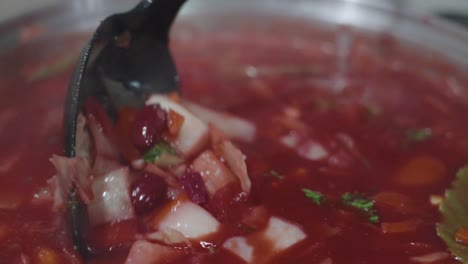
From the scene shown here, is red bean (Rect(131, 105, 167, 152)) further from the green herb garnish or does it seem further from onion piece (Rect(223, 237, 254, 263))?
the green herb garnish

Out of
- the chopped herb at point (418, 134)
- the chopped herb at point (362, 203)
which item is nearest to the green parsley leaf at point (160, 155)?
the chopped herb at point (362, 203)

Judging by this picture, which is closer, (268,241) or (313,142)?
(268,241)

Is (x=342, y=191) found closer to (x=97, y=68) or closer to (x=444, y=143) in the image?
(x=444, y=143)

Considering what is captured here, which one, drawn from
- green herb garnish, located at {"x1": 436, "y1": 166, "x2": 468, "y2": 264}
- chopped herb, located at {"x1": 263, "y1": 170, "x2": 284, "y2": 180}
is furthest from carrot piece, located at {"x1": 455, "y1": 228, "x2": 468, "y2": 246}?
chopped herb, located at {"x1": 263, "y1": 170, "x2": 284, "y2": 180}

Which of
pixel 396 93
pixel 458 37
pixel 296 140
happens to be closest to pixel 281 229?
pixel 296 140

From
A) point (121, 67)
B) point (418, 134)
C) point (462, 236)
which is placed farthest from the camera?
point (418, 134)

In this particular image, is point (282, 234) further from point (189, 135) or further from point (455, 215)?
point (455, 215)

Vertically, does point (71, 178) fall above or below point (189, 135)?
below

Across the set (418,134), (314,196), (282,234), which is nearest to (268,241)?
(282,234)
